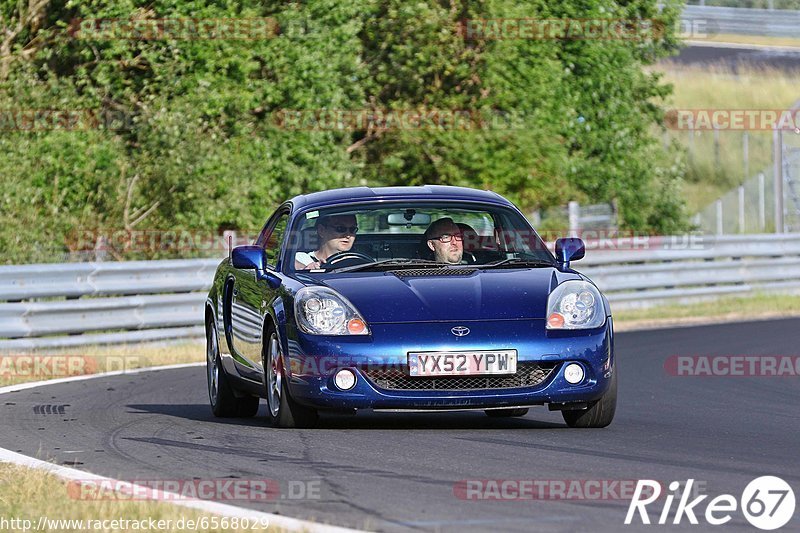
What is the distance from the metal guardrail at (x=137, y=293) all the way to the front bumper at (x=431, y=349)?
8.09 m

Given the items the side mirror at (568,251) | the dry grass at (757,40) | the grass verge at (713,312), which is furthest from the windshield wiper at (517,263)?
the dry grass at (757,40)

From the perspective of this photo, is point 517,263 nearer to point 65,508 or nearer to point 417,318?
point 417,318

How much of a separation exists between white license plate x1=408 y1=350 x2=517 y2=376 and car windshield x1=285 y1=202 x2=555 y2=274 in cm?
103

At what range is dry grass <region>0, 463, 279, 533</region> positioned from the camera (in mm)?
6074

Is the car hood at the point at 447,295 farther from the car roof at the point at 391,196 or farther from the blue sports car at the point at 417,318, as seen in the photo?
the car roof at the point at 391,196

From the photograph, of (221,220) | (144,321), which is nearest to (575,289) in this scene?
(144,321)

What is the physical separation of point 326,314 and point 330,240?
111 centimetres

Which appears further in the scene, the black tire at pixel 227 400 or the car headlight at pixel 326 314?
the black tire at pixel 227 400

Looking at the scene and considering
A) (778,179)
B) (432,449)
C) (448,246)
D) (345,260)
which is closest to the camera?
(432,449)

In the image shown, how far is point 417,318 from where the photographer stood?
28.9ft

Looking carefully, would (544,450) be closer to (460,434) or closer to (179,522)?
(460,434)

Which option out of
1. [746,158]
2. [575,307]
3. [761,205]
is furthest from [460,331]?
[746,158]

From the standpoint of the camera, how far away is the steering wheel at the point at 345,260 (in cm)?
974

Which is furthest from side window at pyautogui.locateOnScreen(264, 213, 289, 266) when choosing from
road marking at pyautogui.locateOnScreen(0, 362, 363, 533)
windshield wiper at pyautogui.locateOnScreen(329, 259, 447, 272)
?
road marking at pyautogui.locateOnScreen(0, 362, 363, 533)
